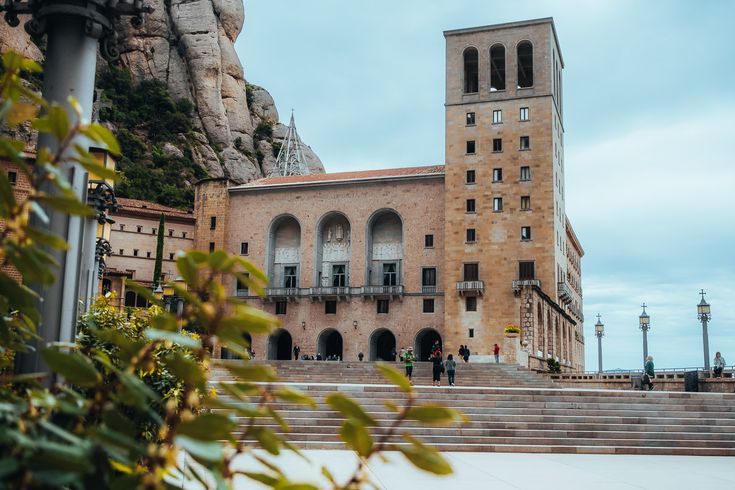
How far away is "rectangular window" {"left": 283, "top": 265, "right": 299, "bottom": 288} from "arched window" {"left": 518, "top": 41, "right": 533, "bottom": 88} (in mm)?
20121

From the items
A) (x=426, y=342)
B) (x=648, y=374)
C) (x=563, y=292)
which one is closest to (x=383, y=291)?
(x=426, y=342)

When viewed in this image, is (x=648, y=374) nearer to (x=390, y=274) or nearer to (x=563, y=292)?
(x=563, y=292)

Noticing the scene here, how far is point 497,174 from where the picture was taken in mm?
42531

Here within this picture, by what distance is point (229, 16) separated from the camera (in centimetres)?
8200

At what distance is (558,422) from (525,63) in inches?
1483

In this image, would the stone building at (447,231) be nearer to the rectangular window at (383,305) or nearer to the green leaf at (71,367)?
the rectangular window at (383,305)

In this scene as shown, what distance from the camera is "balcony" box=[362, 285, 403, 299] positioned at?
43.1 metres

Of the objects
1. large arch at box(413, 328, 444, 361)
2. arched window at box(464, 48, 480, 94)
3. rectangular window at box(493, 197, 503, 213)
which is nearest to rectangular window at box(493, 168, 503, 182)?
rectangular window at box(493, 197, 503, 213)

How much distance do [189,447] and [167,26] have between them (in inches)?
3243

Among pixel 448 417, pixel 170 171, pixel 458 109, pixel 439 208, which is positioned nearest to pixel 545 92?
pixel 458 109

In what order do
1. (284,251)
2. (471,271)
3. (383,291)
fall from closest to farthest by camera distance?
(471,271), (383,291), (284,251)

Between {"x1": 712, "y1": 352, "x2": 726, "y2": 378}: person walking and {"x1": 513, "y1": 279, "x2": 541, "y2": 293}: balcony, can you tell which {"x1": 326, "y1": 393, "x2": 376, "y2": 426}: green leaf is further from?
{"x1": 513, "y1": 279, "x2": 541, "y2": 293}: balcony

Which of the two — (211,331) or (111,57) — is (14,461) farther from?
(111,57)

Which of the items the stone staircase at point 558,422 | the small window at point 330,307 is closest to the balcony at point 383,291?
the small window at point 330,307
